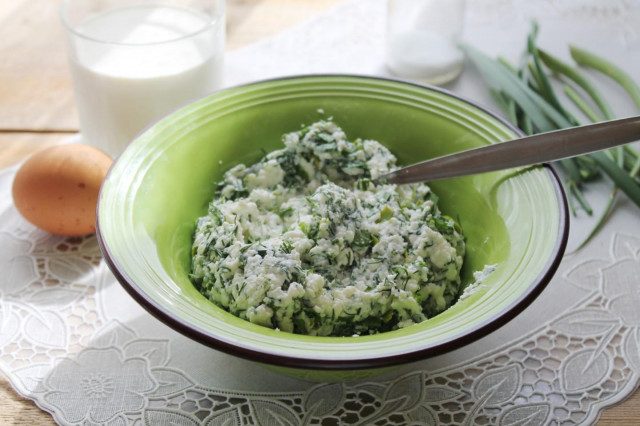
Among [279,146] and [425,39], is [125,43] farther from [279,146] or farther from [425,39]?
[425,39]

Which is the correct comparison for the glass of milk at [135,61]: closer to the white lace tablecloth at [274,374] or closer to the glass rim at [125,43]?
the glass rim at [125,43]

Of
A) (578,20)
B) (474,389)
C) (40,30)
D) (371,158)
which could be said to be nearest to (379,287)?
(474,389)

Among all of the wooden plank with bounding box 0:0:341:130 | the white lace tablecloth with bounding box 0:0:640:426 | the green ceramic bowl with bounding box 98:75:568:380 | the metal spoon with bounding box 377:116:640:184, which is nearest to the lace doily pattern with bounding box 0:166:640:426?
the white lace tablecloth with bounding box 0:0:640:426

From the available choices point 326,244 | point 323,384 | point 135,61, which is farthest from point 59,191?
point 323,384

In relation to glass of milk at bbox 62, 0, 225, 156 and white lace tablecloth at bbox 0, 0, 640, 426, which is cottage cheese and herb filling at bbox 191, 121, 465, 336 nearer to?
white lace tablecloth at bbox 0, 0, 640, 426

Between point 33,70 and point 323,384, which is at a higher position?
point 33,70

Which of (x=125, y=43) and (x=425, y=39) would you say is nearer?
(x=125, y=43)
